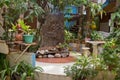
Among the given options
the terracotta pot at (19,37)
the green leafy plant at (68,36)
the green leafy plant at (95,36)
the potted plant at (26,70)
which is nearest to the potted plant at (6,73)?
the potted plant at (26,70)

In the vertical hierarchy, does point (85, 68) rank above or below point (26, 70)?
above

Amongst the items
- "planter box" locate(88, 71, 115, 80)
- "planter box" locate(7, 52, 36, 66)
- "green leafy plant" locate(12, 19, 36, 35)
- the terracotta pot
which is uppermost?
"green leafy plant" locate(12, 19, 36, 35)

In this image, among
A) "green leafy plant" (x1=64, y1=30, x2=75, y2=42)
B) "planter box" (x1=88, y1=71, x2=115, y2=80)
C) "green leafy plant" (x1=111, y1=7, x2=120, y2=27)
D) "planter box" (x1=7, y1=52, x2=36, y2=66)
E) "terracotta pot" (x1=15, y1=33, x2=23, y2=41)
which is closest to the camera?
"green leafy plant" (x1=111, y1=7, x2=120, y2=27)

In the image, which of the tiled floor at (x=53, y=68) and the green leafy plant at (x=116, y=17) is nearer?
the green leafy plant at (x=116, y=17)

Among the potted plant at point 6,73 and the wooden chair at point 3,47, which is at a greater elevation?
the wooden chair at point 3,47

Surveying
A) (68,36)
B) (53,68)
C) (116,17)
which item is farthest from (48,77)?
(68,36)

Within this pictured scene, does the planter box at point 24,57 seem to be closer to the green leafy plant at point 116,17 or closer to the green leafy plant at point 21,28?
the green leafy plant at point 21,28

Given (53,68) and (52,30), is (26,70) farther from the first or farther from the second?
Answer: (52,30)

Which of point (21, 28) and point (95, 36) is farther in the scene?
point (95, 36)

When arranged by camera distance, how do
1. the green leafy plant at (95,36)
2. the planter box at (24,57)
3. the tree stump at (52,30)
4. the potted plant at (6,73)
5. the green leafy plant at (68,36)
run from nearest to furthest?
the potted plant at (6,73) → the planter box at (24,57) → the tree stump at (52,30) → the green leafy plant at (95,36) → the green leafy plant at (68,36)

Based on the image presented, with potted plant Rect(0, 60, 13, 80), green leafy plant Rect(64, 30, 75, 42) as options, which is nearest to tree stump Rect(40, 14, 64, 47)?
green leafy plant Rect(64, 30, 75, 42)

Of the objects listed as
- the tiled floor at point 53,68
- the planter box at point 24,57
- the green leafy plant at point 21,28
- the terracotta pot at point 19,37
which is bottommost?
the tiled floor at point 53,68

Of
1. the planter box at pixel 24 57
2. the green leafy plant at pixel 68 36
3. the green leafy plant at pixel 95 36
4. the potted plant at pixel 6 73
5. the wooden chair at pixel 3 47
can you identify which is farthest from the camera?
the green leafy plant at pixel 68 36

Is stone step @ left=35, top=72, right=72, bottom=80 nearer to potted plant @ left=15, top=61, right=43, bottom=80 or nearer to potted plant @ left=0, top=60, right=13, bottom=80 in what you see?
potted plant @ left=15, top=61, right=43, bottom=80
